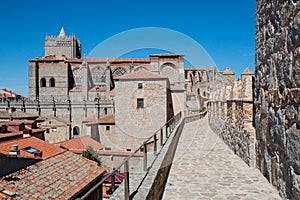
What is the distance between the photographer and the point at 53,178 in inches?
378

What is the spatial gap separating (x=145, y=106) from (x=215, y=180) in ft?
61.1

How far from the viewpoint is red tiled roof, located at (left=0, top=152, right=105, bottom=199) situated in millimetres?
8250

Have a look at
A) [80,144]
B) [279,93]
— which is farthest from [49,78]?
[279,93]

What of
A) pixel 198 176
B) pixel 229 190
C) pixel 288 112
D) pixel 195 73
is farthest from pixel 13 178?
pixel 195 73

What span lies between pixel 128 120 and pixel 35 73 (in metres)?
31.5

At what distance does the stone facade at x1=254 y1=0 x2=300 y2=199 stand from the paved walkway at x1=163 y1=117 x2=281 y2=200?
0.25m

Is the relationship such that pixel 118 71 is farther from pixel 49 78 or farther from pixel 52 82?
pixel 49 78

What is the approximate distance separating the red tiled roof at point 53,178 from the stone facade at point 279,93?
22.5ft

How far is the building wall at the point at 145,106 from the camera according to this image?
2289cm

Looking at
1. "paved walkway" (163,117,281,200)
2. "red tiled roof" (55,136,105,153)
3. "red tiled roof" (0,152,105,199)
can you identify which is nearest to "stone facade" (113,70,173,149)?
"red tiled roof" (55,136,105,153)

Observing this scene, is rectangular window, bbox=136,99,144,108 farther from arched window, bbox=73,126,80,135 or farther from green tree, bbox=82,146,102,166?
arched window, bbox=73,126,80,135

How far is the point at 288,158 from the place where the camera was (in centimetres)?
285

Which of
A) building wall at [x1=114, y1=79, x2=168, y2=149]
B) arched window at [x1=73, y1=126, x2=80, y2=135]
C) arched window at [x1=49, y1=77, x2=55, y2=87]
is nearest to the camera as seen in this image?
building wall at [x1=114, y1=79, x2=168, y2=149]

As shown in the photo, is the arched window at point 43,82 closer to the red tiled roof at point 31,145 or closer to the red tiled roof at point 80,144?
the red tiled roof at point 80,144
